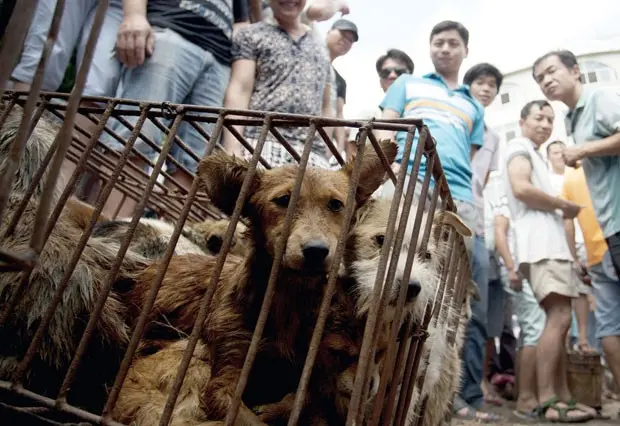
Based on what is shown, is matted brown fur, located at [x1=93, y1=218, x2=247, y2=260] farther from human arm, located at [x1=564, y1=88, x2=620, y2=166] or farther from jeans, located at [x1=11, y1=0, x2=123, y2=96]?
human arm, located at [x1=564, y1=88, x2=620, y2=166]

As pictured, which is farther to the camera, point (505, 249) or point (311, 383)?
point (505, 249)

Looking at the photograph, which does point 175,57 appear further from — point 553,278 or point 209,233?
point 553,278

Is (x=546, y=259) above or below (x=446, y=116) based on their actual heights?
below

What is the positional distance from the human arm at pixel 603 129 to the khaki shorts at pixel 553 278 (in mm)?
825

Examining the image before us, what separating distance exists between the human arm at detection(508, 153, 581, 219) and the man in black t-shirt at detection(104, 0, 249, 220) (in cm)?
246

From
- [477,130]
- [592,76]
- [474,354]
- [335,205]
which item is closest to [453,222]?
[335,205]

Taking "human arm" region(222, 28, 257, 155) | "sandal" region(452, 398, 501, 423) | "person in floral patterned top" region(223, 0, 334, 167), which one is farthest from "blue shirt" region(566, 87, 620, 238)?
"human arm" region(222, 28, 257, 155)

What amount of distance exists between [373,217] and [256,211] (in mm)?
527

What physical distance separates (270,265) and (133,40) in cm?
184

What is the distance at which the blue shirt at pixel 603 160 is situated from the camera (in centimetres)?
358

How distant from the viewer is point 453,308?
213 cm

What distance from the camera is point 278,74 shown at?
3.34 metres

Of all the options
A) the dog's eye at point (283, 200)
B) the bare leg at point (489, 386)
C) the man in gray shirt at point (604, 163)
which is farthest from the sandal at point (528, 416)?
the dog's eye at point (283, 200)

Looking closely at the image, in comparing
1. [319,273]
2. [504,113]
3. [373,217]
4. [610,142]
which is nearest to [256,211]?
[319,273]
